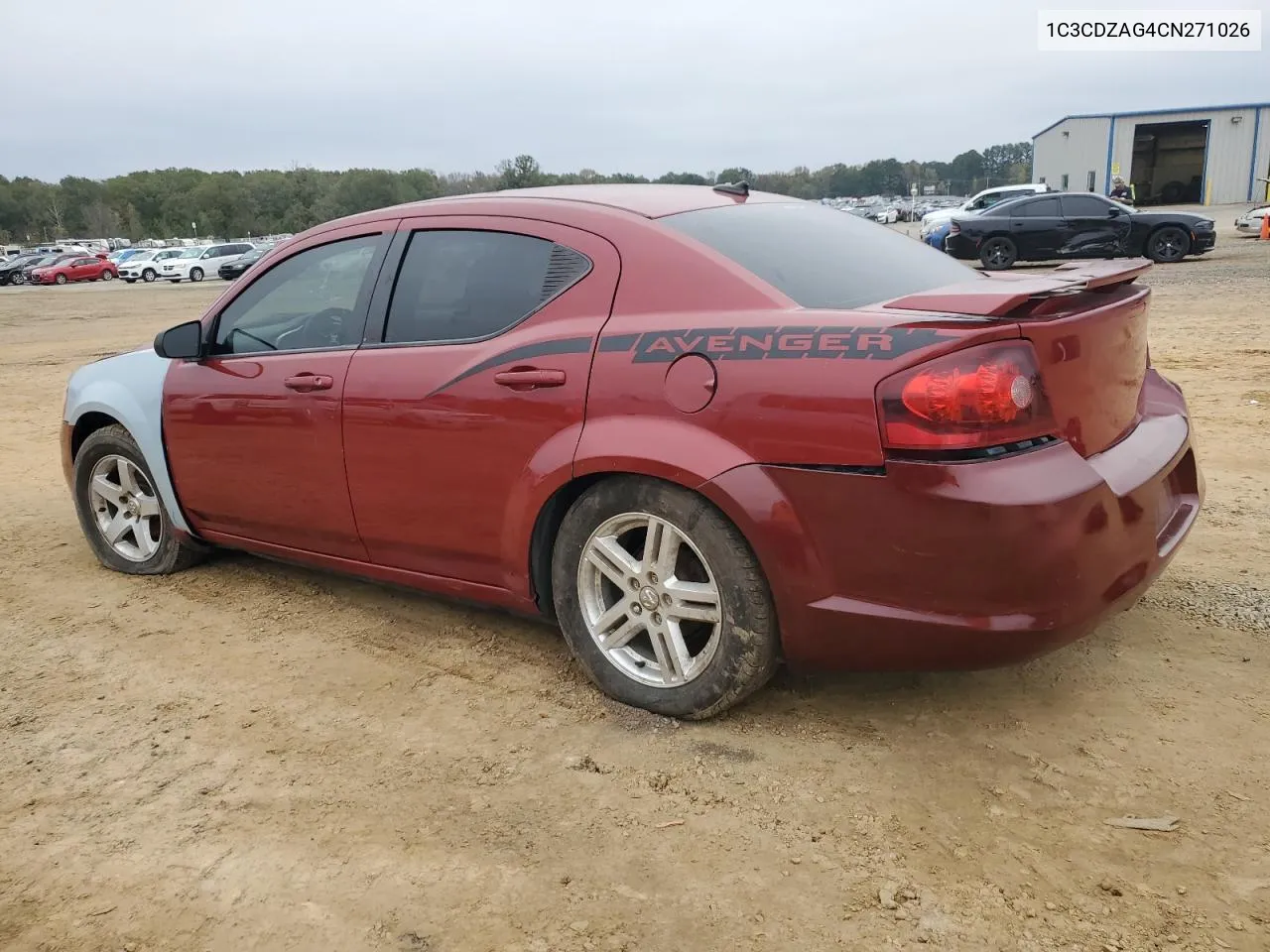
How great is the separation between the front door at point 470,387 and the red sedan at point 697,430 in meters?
0.01

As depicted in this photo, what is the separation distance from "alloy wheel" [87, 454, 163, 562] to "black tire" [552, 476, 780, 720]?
244 cm

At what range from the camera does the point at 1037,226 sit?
19672mm

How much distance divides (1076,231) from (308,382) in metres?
19.0

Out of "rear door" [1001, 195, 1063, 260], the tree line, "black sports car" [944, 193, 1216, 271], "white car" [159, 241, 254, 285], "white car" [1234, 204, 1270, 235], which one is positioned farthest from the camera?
the tree line

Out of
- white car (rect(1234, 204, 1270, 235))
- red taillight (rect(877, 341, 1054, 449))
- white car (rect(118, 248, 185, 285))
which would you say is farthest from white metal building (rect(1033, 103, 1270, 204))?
red taillight (rect(877, 341, 1054, 449))

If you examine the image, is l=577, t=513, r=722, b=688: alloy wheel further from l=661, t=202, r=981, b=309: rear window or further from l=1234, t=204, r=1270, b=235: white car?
l=1234, t=204, r=1270, b=235: white car

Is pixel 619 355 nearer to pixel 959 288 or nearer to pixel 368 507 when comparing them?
pixel 959 288

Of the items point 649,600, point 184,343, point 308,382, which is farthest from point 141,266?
point 649,600

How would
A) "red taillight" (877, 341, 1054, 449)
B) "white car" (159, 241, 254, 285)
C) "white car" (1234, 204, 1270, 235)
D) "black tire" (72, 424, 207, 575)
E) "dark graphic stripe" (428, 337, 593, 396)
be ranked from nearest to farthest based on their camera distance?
"red taillight" (877, 341, 1054, 449), "dark graphic stripe" (428, 337, 593, 396), "black tire" (72, 424, 207, 575), "white car" (1234, 204, 1270, 235), "white car" (159, 241, 254, 285)

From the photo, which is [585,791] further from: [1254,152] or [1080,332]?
[1254,152]

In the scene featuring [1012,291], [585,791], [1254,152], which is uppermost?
[1254,152]

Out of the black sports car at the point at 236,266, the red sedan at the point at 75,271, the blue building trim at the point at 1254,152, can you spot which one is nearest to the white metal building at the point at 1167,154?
the blue building trim at the point at 1254,152

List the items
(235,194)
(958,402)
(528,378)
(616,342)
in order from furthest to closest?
(235,194), (528,378), (616,342), (958,402)

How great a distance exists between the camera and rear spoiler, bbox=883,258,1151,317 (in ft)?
8.23
